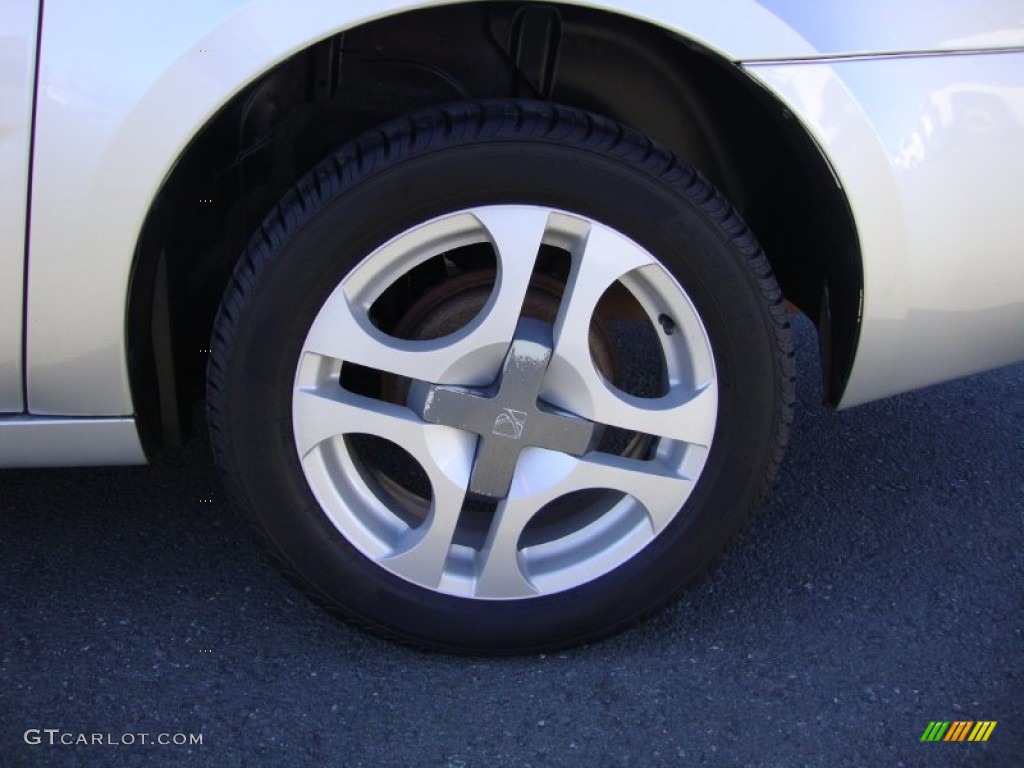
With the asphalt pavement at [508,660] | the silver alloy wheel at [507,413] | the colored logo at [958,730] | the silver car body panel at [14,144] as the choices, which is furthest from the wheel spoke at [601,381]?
the silver car body panel at [14,144]

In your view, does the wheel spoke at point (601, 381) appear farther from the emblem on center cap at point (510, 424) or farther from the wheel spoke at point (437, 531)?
the wheel spoke at point (437, 531)

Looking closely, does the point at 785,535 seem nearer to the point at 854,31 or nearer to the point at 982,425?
the point at 982,425

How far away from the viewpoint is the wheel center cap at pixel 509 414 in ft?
5.88

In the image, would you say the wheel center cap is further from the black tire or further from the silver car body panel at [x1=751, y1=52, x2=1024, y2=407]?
the silver car body panel at [x1=751, y1=52, x2=1024, y2=407]

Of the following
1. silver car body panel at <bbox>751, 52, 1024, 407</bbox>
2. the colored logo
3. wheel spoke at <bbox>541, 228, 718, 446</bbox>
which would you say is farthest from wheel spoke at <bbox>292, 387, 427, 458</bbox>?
the colored logo

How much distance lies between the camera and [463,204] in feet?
5.61

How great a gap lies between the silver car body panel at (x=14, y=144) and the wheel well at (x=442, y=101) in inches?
6.4

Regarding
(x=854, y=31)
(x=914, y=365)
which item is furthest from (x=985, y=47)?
(x=914, y=365)

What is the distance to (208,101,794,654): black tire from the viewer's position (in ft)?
5.55

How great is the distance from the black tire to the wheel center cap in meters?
0.19

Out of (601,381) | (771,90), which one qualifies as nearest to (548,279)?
(601,381)

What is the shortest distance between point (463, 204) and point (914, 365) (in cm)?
77

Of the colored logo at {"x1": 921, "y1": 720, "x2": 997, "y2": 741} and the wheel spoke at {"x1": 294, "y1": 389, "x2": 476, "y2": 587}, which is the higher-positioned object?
→ the wheel spoke at {"x1": 294, "y1": 389, "x2": 476, "y2": 587}

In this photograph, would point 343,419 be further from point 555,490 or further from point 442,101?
point 442,101
